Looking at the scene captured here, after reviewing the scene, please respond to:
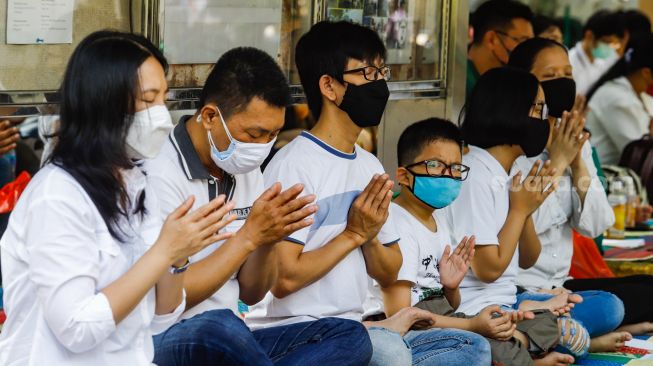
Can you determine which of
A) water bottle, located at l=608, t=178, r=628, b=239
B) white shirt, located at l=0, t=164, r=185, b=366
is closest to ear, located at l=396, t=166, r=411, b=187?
white shirt, located at l=0, t=164, r=185, b=366

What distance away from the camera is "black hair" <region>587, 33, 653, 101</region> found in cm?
816

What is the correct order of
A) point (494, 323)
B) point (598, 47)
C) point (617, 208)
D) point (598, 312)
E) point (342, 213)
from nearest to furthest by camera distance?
point (342, 213) < point (494, 323) < point (598, 312) < point (617, 208) < point (598, 47)

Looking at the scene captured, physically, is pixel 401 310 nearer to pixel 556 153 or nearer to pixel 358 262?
pixel 358 262

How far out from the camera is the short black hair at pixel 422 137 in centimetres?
423

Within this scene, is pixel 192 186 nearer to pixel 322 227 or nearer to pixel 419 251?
pixel 322 227

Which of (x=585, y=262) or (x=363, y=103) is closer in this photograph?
(x=363, y=103)

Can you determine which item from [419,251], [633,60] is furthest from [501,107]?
[633,60]

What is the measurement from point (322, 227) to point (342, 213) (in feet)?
0.29

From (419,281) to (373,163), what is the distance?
0.52 meters

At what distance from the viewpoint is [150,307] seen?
9.09 ft

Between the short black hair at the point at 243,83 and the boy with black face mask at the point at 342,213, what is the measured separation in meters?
0.39

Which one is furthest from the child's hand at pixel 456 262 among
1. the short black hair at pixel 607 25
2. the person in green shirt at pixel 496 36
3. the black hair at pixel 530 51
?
the short black hair at pixel 607 25

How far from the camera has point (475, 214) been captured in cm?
447

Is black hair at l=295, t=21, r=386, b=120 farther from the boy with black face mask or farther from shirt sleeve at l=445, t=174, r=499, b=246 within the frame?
shirt sleeve at l=445, t=174, r=499, b=246
